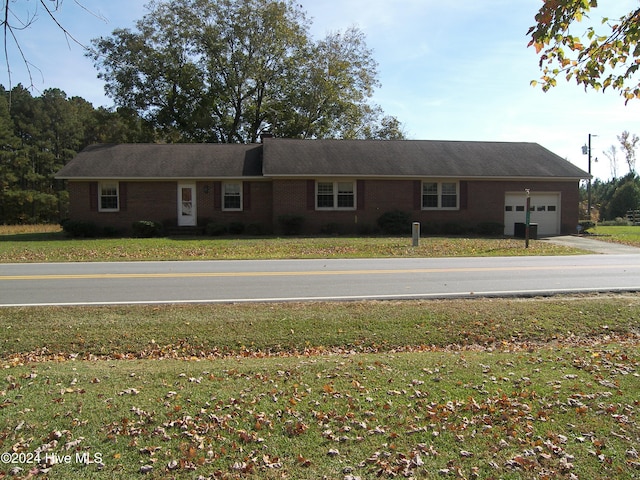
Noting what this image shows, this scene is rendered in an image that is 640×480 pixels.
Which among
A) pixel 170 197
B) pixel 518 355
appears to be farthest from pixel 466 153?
pixel 518 355

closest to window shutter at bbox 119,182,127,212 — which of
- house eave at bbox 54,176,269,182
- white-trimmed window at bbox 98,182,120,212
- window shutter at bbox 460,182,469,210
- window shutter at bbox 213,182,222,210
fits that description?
white-trimmed window at bbox 98,182,120,212

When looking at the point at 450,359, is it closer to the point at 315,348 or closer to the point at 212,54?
the point at 315,348

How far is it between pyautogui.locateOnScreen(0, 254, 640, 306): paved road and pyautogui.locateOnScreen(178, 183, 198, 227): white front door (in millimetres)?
10927

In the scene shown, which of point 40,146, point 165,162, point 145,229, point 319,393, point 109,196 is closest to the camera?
point 319,393

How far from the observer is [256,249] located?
18625mm

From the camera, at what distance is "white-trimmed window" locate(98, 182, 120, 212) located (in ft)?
83.7

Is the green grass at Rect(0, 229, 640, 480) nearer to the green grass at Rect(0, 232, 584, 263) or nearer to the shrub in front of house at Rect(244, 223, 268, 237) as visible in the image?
the green grass at Rect(0, 232, 584, 263)

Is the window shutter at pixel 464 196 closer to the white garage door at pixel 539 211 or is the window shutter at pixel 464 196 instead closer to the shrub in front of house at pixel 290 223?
the white garage door at pixel 539 211

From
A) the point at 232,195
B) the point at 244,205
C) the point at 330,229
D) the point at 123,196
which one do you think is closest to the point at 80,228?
the point at 123,196

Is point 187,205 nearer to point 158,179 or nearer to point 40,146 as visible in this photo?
point 158,179

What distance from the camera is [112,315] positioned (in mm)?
8086

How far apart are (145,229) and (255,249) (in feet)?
26.0

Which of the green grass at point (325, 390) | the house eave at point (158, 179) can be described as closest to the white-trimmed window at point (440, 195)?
the house eave at point (158, 179)

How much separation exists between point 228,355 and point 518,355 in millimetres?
3817
